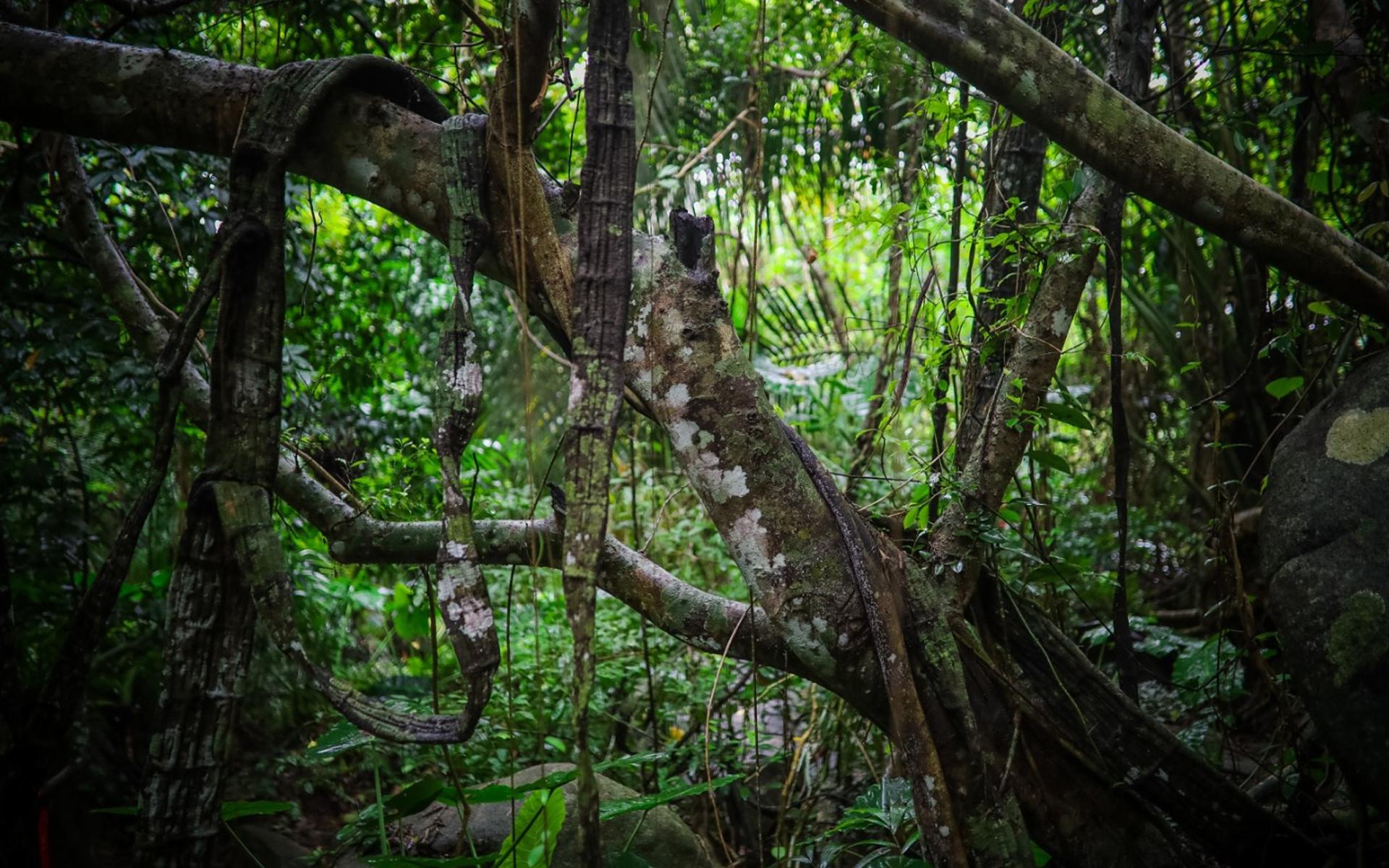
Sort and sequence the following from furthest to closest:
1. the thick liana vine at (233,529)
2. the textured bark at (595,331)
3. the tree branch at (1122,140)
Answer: the tree branch at (1122,140)
the thick liana vine at (233,529)
the textured bark at (595,331)

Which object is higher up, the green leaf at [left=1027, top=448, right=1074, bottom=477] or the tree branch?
the tree branch

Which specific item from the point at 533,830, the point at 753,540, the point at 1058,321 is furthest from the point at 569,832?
the point at 1058,321

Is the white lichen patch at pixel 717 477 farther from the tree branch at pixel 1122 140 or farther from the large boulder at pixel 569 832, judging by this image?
the large boulder at pixel 569 832

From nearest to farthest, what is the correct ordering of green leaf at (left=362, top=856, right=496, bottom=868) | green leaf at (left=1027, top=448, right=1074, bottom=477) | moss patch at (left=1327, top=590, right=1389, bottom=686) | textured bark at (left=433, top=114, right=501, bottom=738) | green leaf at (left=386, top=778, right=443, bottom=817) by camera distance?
1. textured bark at (left=433, top=114, right=501, bottom=738)
2. green leaf at (left=362, top=856, right=496, bottom=868)
3. moss patch at (left=1327, top=590, right=1389, bottom=686)
4. green leaf at (left=386, top=778, right=443, bottom=817)
5. green leaf at (left=1027, top=448, right=1074, bottom=477)

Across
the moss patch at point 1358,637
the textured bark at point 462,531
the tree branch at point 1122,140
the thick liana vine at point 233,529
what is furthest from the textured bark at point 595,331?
the moss patch at point 1358,637

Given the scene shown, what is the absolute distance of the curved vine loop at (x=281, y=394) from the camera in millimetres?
1281

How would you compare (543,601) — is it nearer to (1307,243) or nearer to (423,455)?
(423,455)

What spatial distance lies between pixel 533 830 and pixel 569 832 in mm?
596

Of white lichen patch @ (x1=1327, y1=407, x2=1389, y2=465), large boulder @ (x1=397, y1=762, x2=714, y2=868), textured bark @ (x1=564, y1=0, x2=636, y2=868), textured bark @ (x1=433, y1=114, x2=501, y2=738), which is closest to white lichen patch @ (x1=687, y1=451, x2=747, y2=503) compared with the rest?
textured bark @ (x1=433, y1=114, x2=501, y2=738)

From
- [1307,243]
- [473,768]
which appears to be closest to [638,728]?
[473,768]

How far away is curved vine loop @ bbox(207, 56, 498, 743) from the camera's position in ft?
4.20

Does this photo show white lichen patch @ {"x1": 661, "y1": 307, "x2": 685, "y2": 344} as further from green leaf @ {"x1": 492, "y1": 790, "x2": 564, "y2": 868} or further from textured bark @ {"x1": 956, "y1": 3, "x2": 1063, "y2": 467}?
green leaf @ {"x1": 492, "y1": 790, "x2": 564, "y2": 868}

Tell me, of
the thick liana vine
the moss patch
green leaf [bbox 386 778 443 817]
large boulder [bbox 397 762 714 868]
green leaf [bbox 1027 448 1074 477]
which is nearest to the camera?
the thick liana vine

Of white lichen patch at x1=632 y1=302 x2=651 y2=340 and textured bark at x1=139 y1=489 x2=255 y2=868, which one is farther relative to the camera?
white lichen patch at x1=632 y1=302 x2=651 y2=340
